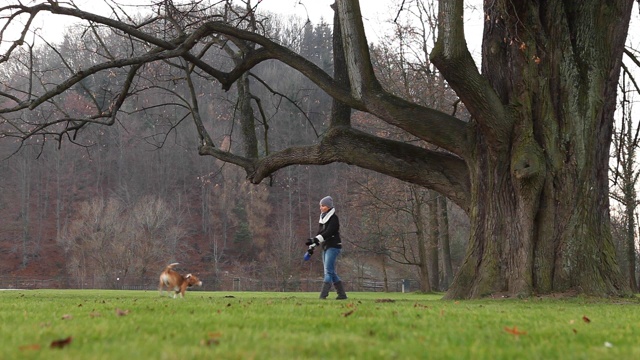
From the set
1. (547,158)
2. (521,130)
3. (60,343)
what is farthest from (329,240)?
(60,343)

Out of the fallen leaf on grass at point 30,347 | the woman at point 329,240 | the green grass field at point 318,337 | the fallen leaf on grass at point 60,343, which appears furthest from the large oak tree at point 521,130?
the fallen leaf on grass at point 30,347

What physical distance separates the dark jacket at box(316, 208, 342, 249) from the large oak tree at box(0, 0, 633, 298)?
1444 millimetres

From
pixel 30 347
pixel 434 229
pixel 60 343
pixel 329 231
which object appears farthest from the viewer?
pixel 434 229

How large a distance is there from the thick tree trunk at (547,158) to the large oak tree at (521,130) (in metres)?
0.02

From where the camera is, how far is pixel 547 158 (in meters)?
12.1

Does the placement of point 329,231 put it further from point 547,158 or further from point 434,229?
point 434,229

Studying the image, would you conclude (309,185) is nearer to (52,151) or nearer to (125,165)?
(125,165)

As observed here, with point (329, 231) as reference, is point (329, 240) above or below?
below

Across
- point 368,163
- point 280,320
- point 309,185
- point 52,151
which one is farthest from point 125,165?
point 280,320

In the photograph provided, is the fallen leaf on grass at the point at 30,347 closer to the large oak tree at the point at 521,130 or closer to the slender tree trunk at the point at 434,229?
the large oak tree at the point at 521,130

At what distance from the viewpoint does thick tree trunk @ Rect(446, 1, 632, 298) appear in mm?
11898

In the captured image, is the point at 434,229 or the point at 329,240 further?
the point at 434,229

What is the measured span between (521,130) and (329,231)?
4233 mm

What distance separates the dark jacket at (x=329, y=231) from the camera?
44.4 feet
